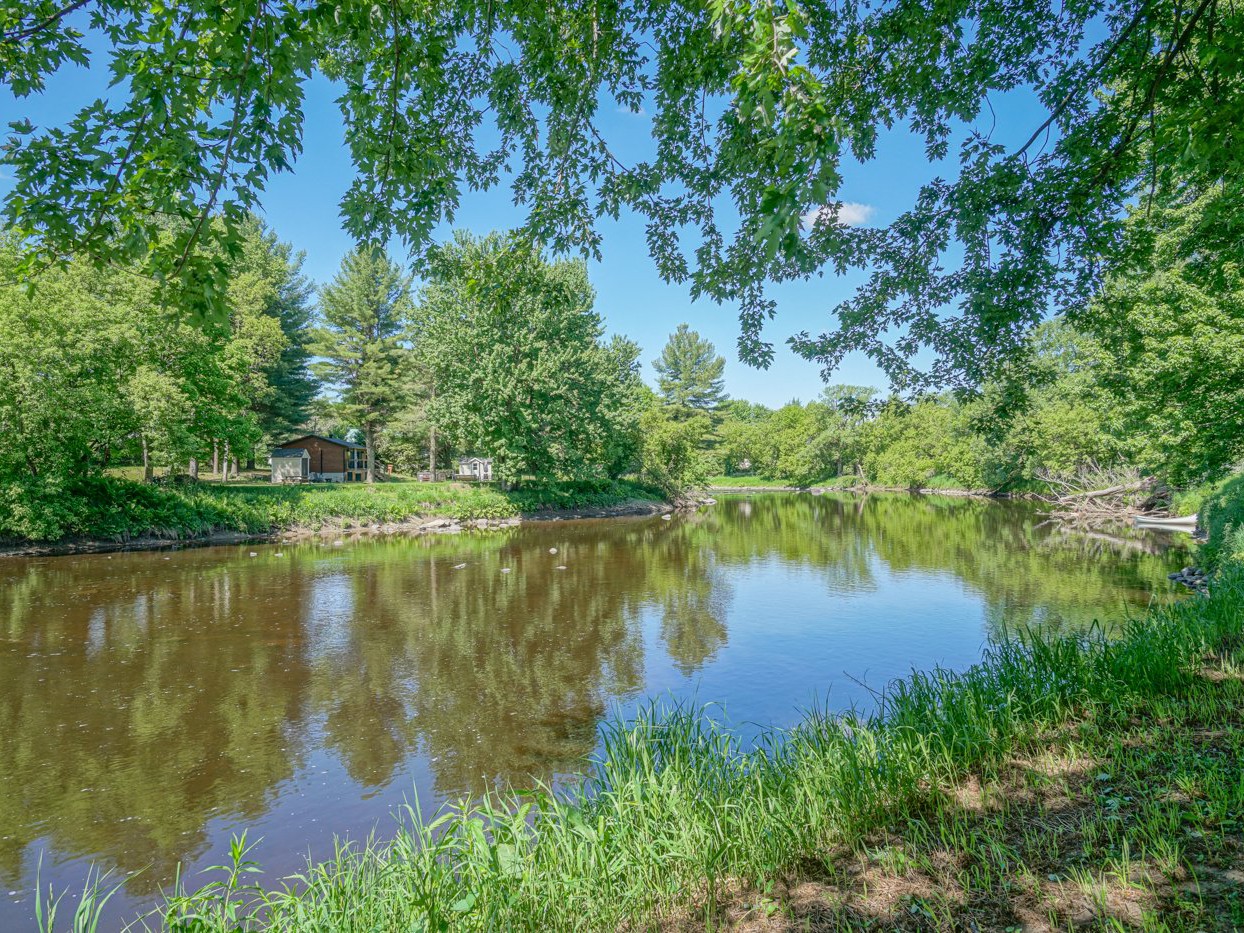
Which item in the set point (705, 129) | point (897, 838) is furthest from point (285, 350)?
point (897, 838)

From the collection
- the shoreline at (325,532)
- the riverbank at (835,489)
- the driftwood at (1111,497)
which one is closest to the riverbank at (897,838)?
the shoreline at (325,532)

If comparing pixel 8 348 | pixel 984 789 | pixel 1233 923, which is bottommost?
pixel 984 789

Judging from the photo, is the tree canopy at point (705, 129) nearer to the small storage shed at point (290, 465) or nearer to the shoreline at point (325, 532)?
the shoreline at point (325, 532)

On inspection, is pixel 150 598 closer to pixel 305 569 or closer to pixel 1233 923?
pixel 305 569

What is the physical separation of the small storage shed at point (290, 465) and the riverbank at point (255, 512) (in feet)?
27.8

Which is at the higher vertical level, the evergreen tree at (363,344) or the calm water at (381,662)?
the evergreen tree at (363,344)

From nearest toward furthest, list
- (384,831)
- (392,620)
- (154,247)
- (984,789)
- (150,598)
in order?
(154,247)
(984,789)
(384,831)
(392,620)
(150,598)

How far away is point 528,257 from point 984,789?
19.3ft

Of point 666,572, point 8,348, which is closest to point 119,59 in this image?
point 666,572

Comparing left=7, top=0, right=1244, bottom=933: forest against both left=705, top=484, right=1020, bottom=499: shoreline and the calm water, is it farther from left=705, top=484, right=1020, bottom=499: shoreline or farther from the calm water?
left=705, top=484, right=1020, bottom=499: shoreline

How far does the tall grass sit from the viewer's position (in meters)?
3.32

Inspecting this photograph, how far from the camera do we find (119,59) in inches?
125

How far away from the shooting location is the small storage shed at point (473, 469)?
46.0 metres

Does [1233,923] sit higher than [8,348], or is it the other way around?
[8,348]
